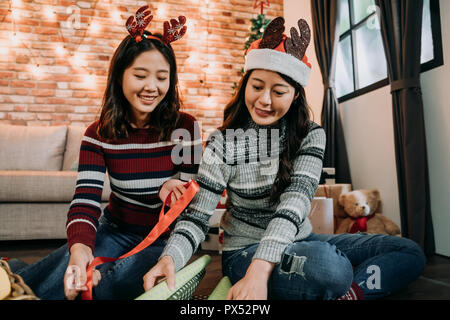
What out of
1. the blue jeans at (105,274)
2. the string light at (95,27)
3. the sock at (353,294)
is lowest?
the sock at (353,294)

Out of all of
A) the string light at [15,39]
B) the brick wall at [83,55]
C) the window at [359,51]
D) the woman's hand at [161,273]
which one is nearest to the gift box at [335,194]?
the window at [359,51]

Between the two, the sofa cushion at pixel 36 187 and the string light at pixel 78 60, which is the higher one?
the string light at pixel 78 60

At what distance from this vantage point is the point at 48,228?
202 cm

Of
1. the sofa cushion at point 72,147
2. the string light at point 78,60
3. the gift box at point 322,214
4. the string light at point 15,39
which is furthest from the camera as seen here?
the string light at point 78,60

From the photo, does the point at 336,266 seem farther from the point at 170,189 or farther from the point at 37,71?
the point at 37,71

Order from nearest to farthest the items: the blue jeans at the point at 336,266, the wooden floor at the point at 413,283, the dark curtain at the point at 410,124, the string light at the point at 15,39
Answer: the blue jeans at the point at 336,266, the wooden floor at the point at 413,283, the dark curtain at the point at 410,124, the string light at the point at 15,39

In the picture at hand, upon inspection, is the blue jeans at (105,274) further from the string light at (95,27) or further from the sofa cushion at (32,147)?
the string light at (95,27)

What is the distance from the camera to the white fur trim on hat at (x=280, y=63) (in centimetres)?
86

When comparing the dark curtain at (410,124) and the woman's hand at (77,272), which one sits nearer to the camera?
the woman's hand at (77,272)

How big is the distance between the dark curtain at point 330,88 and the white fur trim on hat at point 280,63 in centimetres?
167

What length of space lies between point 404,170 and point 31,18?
11.1ft

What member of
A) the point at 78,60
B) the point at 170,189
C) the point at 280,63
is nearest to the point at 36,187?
the point at 170,189
